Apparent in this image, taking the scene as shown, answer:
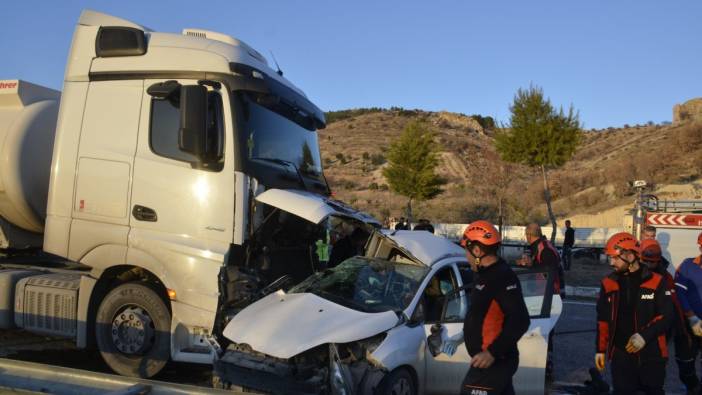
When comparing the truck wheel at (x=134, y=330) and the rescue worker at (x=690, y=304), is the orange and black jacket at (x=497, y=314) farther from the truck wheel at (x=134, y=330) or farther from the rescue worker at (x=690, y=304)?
the rescue worker at (x=690, y=304)

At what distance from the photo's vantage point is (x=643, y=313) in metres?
4.72

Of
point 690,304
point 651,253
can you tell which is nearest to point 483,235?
point 651,253

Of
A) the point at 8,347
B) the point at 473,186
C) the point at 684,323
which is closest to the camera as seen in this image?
the point at 684,323

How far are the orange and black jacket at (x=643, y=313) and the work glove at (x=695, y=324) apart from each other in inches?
66.7

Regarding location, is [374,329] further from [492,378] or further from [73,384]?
[73,384]

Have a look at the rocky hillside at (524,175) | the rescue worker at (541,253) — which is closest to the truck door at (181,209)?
the rescue worker at (541,253)

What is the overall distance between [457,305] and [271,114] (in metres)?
2.82

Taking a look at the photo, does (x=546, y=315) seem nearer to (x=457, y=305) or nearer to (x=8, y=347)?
(x=457, y=305)

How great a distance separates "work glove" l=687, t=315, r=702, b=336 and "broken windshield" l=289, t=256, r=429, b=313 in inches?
119

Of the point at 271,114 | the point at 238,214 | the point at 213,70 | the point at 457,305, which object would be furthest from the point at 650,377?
the point at 213,70

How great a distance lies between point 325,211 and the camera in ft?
18.4

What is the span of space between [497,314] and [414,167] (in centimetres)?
2523

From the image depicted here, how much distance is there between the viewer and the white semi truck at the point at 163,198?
5.53m

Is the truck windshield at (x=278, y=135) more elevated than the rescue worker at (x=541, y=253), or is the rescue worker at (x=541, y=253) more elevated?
the truck windshield at (x=278, y=135)
